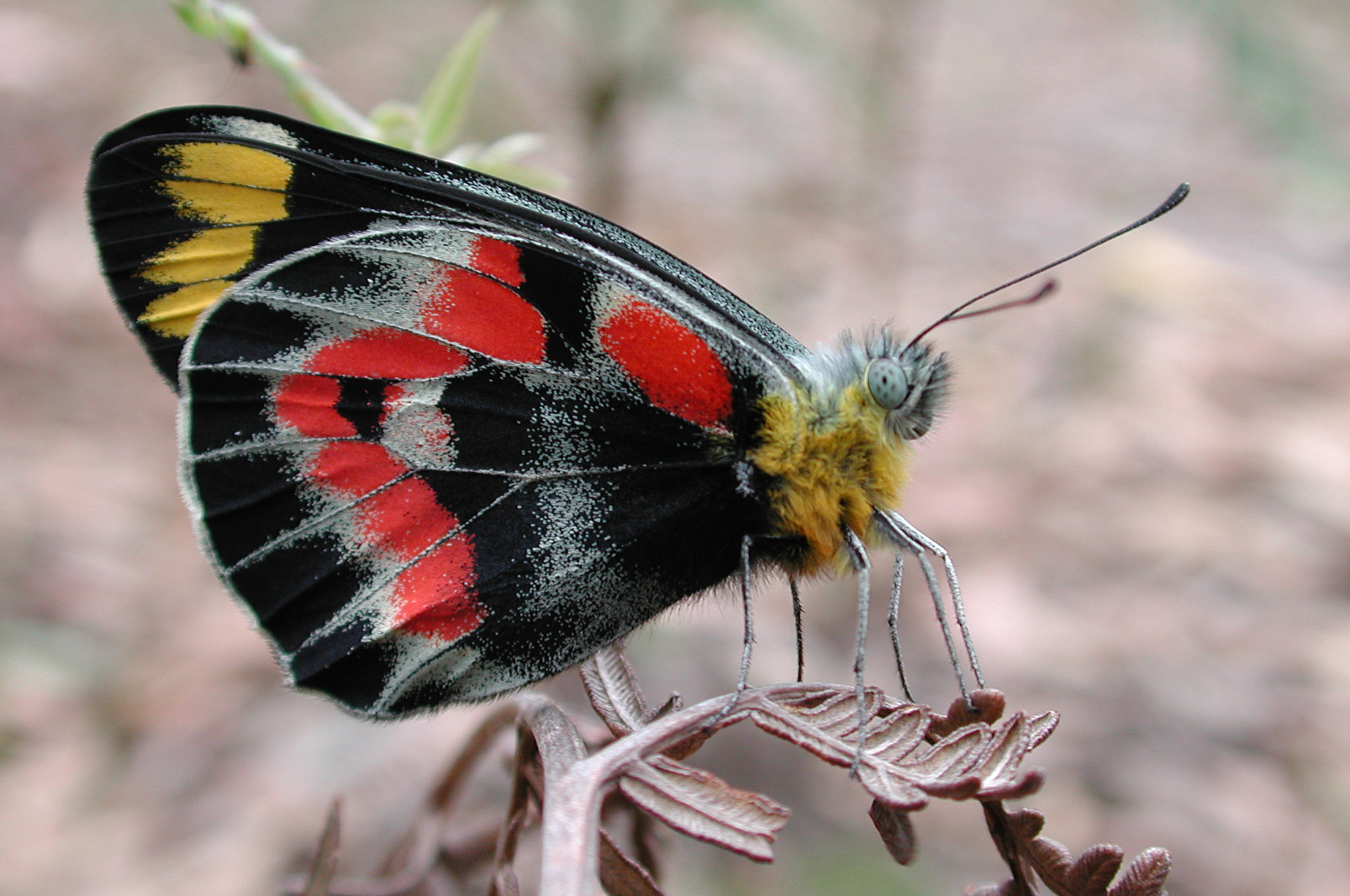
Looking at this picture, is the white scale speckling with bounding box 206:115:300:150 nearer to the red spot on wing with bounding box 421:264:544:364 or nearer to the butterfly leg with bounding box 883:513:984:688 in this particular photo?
the red spot on wing with bounding box 421:264:544:364

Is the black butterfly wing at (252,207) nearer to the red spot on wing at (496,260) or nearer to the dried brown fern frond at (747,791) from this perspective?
the red spot on wing at (496,260)

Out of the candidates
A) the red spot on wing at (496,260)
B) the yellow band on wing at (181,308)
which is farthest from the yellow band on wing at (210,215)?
the red spot on wing at (496,260)

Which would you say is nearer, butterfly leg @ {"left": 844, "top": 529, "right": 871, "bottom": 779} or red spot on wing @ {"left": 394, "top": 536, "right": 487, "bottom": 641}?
butterfly leg @ {"left": 844, "top": 529, "right": 871, "bottom": 779}

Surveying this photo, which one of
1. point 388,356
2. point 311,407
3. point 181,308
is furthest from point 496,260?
point 181,308

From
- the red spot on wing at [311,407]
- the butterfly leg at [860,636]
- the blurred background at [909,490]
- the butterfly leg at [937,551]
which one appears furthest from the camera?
the blurred background at [909,490]

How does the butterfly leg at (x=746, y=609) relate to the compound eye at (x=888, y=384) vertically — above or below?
below

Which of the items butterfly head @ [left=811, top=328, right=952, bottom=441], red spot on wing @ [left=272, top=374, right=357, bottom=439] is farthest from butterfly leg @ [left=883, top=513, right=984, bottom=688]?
red spot on wing @ [left=272, top=374, right=357, bottom=439]

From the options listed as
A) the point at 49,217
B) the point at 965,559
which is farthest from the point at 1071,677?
the point at 49,217
